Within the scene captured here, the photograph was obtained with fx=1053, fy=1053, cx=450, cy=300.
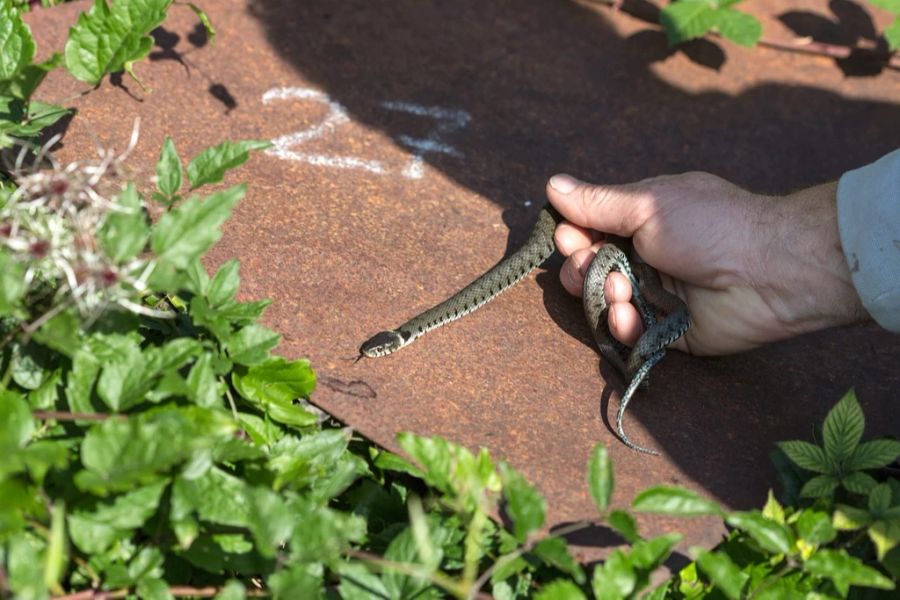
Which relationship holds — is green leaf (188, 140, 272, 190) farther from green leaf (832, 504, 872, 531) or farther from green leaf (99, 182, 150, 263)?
green leaf (832, 504, 872, 531)

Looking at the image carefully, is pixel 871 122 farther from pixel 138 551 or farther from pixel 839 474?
pixel 138 551

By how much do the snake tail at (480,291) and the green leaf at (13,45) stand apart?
1.25m

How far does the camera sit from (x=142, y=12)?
309cm

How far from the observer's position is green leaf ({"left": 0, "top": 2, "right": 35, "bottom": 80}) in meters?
2.80

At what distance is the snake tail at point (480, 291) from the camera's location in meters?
3.29

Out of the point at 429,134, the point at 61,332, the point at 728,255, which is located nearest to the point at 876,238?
the point at 728,255

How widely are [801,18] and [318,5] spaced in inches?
97.9

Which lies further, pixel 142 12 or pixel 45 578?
pixel 142 12

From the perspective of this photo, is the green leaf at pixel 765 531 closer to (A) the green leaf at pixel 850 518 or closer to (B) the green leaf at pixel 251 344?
(A) the green leaf at pixel 850 518

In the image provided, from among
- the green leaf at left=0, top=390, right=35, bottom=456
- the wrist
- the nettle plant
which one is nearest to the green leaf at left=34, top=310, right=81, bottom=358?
the nettle plant

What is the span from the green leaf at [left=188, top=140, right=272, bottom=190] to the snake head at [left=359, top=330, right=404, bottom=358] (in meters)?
0.77

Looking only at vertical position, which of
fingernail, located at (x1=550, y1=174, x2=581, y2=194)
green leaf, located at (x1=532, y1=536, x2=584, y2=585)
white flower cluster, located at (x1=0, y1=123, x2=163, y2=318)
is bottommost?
fingernail, located at (x1=550, y1=174, x2=581, y2=194)

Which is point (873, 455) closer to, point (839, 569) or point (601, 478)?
point (839, 569)

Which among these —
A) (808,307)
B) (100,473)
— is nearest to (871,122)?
(808,307)
